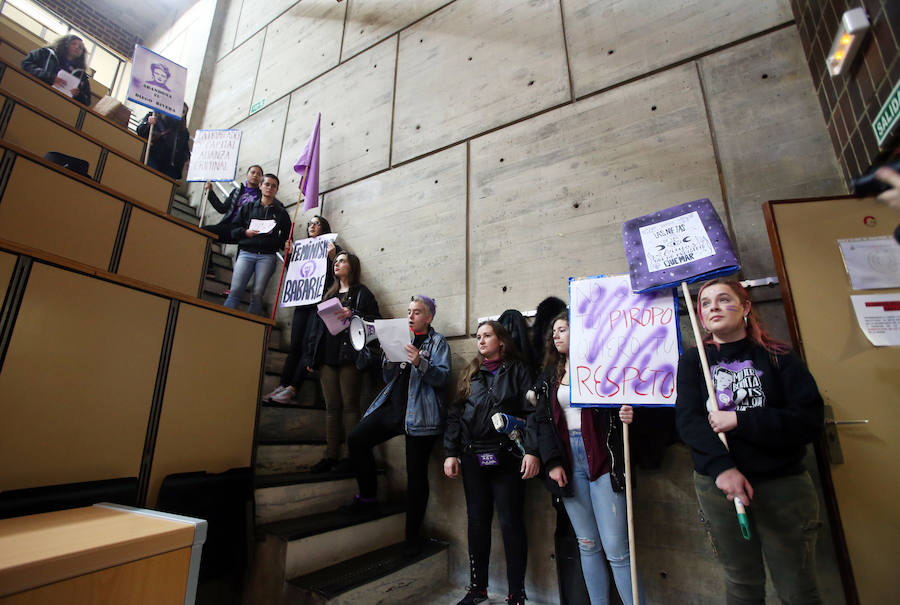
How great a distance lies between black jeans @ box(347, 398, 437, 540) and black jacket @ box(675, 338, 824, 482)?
136 centimetres

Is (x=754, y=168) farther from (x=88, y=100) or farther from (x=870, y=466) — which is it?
(x=88, y=100)

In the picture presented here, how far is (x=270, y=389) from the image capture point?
3.02 m

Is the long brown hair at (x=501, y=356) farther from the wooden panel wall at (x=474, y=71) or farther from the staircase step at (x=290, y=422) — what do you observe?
the wooden panel wall at (x=474, y=71)

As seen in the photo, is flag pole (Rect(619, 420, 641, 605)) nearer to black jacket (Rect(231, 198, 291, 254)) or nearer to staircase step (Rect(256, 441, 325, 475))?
staircase step (Rect(256, 441, 325, 475))

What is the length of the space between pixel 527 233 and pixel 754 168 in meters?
1.28

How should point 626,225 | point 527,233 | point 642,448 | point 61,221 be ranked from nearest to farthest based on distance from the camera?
point 642,448 < point 626,225 < point 61,221 < point 527,233

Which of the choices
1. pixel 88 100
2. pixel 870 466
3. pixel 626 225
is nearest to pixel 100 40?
pixel 88 100

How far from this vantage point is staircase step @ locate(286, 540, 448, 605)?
169cm

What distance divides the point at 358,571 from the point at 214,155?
422cm

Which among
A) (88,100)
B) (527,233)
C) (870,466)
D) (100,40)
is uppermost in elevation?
(100,40)

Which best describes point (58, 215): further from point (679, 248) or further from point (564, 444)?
point (679, 248)

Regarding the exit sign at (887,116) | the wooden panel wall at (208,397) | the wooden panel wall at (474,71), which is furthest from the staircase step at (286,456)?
the exit sign at (887,116)

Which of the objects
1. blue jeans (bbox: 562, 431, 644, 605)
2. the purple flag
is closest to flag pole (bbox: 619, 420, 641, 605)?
blue jeans (bbox: 562, 431, 644, 605)

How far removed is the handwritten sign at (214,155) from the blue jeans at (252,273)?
123cm
